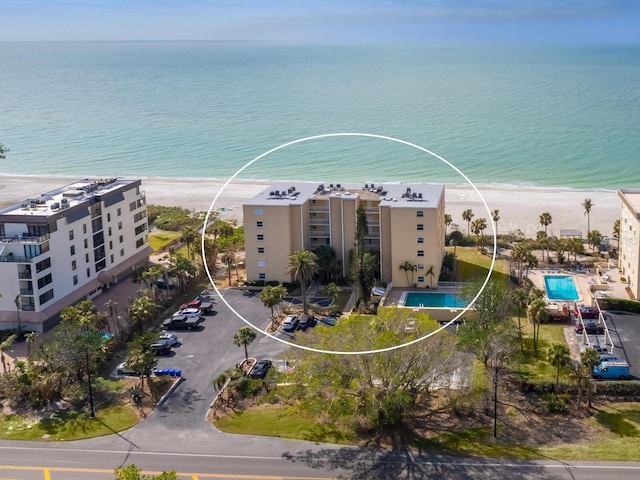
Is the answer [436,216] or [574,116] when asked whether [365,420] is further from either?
[574,116]

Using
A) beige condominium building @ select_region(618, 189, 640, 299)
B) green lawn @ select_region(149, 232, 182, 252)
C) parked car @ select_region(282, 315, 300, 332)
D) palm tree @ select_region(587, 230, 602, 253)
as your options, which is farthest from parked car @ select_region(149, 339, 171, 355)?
palm tree @ select_region(587, 230, 602, 253)

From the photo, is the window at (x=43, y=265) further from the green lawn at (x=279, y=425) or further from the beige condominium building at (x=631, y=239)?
the beige condominium building at (x=631, y=239)

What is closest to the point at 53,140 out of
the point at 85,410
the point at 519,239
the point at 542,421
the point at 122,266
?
the point at 122,266

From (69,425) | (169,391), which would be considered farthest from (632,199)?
(69,425)

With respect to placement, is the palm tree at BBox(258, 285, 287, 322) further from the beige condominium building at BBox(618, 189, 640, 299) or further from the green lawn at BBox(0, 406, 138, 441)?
the beige condominium building at BBox(618, 189, 640, 299)

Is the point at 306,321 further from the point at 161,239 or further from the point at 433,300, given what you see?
the point at 161,239
